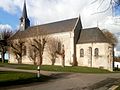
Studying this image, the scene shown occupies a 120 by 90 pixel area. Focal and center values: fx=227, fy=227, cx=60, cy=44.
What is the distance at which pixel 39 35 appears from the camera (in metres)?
62.6

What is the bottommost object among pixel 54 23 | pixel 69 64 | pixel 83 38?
pixel 69 64

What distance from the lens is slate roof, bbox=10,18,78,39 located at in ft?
191

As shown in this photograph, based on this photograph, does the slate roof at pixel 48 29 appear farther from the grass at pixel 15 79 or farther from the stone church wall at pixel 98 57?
the grass at pixel 15 79

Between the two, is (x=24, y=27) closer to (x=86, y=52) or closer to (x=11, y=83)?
(x=86, y=52)

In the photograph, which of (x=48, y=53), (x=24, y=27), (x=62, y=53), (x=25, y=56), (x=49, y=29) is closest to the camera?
(x=62, y=53)

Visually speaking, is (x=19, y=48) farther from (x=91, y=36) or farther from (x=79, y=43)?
(x=91, y=36)

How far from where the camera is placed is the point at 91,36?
178 feet

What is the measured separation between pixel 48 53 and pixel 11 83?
44.1 metres

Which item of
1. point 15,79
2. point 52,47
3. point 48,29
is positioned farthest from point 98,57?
point 15,79

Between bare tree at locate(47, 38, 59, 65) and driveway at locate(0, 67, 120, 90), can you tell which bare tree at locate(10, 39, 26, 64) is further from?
driveway at locate(0, 67, 120, 90)

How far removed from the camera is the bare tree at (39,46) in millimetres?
58569

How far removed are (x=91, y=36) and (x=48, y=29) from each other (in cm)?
1449

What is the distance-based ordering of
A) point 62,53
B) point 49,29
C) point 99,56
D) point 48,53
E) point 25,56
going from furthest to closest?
point 25,56 → point 49,29 → point 48,53 → point 62,53 → point 99,56

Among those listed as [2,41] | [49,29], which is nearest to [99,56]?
[49,29]
